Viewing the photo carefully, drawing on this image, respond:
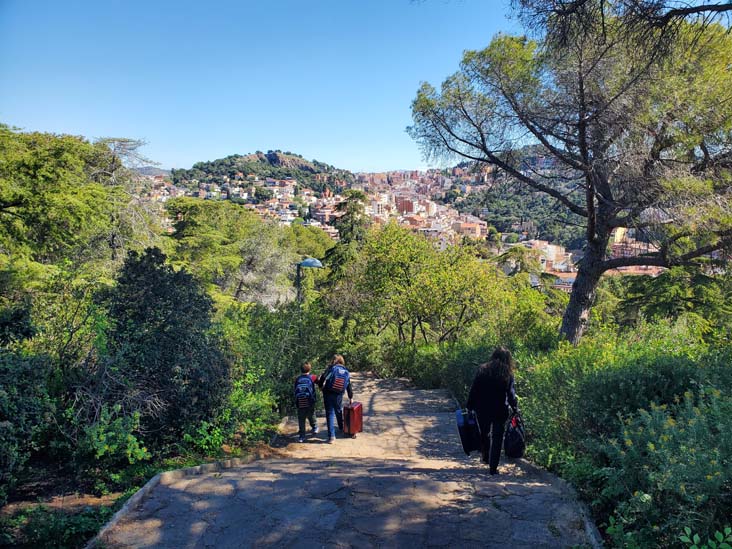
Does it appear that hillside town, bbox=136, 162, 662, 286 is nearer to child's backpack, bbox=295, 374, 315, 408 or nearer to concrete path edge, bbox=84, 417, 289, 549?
child's backpack, bbox=295, 374, 315, 408

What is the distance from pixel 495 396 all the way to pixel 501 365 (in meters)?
0.30

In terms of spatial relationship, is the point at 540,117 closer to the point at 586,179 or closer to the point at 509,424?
the point at 586,179

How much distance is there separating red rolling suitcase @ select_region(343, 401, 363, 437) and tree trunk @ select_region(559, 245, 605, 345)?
470cm

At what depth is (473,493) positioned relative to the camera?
3.78 meters

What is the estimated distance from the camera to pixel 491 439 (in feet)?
14.9

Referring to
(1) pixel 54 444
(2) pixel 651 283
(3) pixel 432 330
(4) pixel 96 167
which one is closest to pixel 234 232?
(4) pixel 96 167

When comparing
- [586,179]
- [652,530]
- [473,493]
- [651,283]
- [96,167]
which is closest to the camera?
[652,530]

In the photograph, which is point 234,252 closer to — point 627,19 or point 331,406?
point 331,406

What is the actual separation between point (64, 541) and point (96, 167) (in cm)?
1821

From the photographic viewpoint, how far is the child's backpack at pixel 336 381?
665cm

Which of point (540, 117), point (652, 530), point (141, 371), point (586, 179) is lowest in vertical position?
point (652, 530)

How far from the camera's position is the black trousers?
4449 mm

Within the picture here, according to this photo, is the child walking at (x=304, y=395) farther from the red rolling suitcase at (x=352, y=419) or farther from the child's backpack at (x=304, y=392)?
the red rolling suitcase at (x=352, y=419)

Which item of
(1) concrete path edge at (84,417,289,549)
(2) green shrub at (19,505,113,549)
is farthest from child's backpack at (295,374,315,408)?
(2) green shrub at (19,505,113,549)
